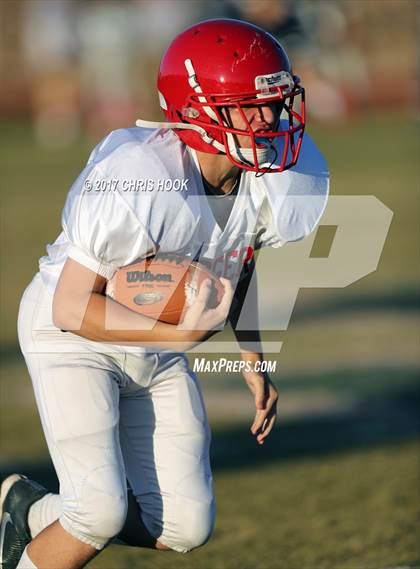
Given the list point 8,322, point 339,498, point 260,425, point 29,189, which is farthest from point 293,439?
point 29,189

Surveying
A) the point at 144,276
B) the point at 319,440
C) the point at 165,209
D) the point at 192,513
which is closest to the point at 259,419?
the point at 192,513

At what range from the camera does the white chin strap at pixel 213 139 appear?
291 centimetres

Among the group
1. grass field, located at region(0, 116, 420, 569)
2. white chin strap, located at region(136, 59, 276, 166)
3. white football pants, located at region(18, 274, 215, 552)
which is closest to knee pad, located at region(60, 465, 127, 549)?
white football pants, located at region(18, 274, 215, 552)

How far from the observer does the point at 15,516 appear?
10.8 feet

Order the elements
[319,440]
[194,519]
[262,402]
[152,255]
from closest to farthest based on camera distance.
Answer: [152,255]
[194,519]
[262,402]
[319,440]

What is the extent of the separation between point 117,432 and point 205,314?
0.45 meters

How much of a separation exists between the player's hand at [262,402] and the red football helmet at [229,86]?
0.62m

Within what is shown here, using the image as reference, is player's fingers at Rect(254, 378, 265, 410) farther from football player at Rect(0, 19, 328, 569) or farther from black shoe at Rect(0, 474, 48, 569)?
black shoe at Rect(0, 474, 48, 569)

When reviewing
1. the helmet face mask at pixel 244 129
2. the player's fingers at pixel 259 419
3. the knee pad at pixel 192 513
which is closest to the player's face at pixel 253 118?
the helmet face mask at pixel 244 129

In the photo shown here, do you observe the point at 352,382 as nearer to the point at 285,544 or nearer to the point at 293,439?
the point at 293,439

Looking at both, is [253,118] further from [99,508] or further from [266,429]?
[99,508]

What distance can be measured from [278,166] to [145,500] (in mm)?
1022

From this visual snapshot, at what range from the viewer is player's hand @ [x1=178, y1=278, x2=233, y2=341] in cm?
267

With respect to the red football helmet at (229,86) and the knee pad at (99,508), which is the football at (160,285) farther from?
the knee pad at (99,508)
